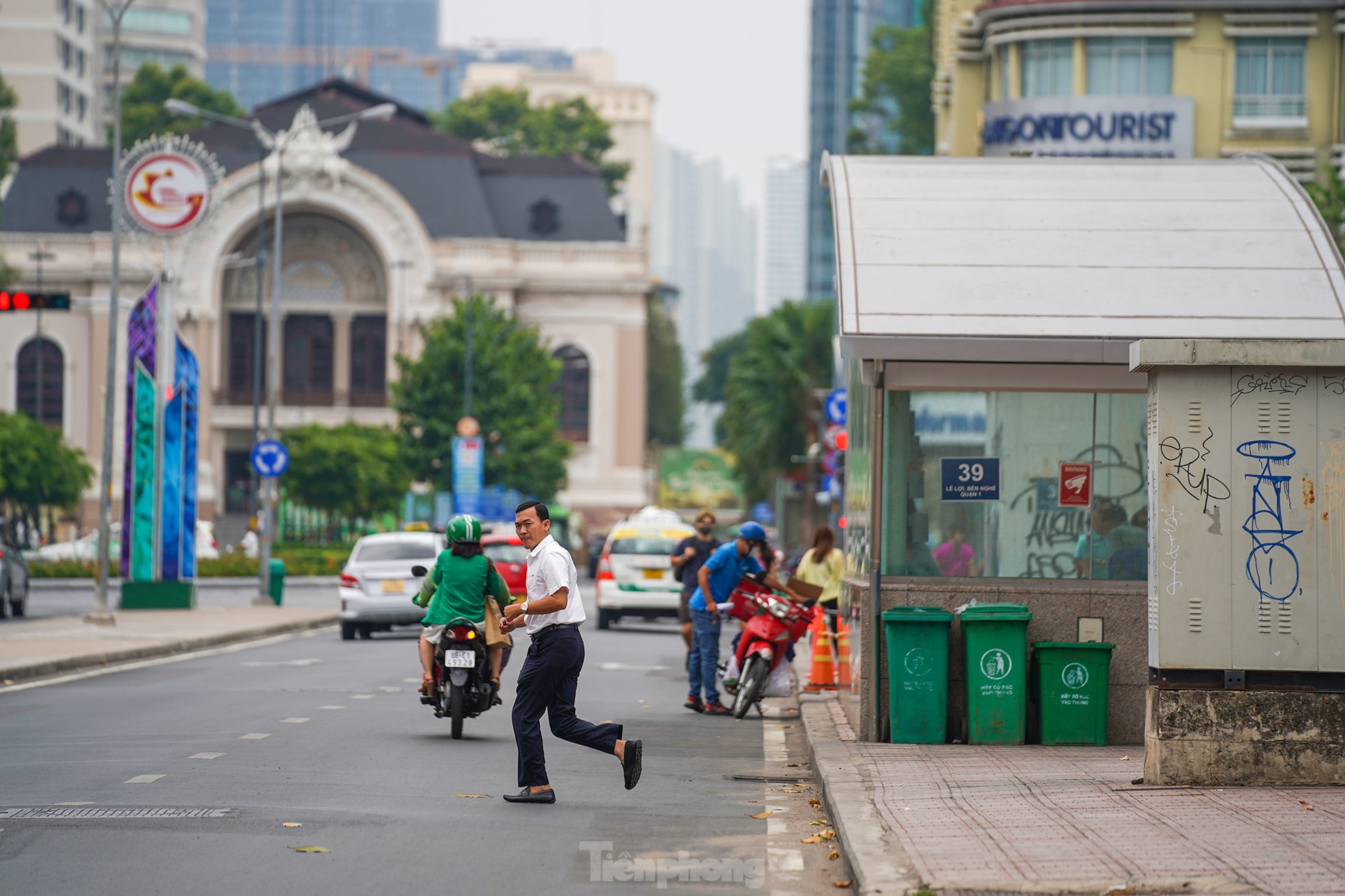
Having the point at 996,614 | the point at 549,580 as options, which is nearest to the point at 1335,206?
the point at 996,614

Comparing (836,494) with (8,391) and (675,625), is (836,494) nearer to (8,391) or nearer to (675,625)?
(675,625)

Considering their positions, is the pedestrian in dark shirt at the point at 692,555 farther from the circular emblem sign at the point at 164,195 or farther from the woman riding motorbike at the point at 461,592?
the circular emblem sign at the point at 164,195

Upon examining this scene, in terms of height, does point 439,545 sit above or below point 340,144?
below

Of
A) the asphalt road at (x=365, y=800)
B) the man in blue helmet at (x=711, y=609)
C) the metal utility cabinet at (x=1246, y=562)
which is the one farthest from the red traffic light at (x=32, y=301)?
the metal utility cabinet at (x=1246, y=562)

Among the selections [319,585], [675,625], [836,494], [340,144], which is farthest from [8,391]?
[675,625]

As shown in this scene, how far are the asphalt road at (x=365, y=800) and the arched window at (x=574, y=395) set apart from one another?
58.2 metres

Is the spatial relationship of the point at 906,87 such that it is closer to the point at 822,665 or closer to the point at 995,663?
the point at 822,665

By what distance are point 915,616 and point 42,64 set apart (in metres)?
100

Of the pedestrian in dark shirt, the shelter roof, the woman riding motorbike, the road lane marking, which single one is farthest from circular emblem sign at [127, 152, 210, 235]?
the woman riding motorbike

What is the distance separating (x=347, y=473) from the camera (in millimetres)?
62188

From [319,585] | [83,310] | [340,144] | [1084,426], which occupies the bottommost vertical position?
[319,585]

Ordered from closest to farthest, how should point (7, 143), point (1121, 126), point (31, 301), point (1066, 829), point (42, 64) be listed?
point (1066, 829) < point (31, 301) < point (1121, 126) < point (7, 143) < point (42, 64)

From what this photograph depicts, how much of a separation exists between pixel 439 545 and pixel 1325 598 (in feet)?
63.4

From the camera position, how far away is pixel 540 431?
6278cm
